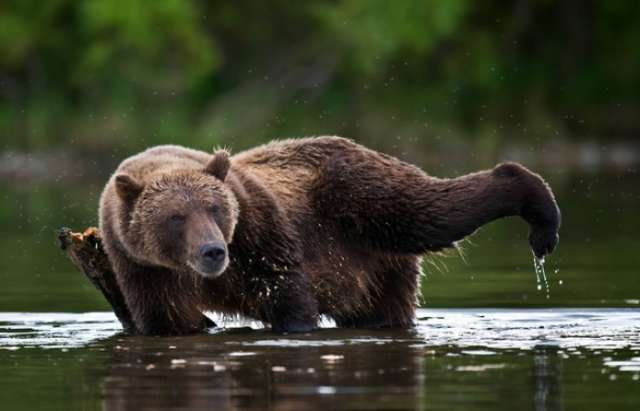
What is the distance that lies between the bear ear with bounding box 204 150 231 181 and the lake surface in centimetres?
95

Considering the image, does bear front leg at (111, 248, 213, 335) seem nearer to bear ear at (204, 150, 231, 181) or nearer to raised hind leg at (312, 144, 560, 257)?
bear ear at (204, 150, 231, 181)

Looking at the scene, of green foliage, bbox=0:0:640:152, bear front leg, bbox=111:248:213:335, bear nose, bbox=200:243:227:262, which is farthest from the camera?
green foliage, bbox=0:0:640:152

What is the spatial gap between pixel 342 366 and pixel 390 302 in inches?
95.9

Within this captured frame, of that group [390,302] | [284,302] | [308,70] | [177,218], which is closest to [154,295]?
[177,218]

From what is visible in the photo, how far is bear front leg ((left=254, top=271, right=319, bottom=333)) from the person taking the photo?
32.4ft

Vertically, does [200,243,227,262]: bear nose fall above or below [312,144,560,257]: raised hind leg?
below

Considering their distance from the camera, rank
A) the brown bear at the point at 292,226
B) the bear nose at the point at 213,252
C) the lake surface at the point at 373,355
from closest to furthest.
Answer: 1. the lake surface at the point at 373,355
2. the bear nose at the point at 213,252
3. the brown bear at the point at 292,226

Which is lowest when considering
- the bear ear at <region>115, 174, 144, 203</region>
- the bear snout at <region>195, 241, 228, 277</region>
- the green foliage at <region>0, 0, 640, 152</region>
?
the bear snout at <region>195, 241, 228, 277</region>

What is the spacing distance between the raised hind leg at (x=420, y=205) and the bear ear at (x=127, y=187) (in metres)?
1.29

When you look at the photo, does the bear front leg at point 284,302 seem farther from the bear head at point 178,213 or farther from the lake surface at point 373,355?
the bear head at point 178,213

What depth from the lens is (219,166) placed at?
968 centimetres

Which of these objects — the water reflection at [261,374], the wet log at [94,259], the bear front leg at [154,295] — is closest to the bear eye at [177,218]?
the bear front leg at [154,295]

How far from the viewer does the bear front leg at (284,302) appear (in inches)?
389

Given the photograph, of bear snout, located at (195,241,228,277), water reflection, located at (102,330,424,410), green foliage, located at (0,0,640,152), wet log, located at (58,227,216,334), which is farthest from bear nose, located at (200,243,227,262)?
green foliage, located at (0,0,640,152)
